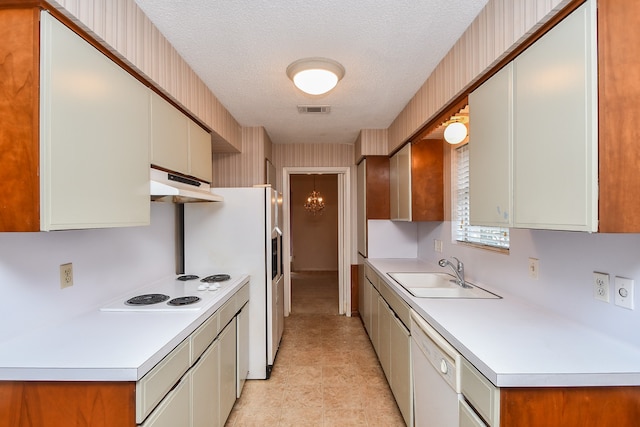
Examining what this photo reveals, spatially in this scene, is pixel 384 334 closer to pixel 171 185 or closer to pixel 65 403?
pixel 171 185

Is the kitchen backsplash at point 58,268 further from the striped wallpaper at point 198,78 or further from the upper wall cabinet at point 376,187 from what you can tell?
the upper wall cabinet at point 376,187

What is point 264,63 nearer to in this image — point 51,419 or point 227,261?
point 227,261

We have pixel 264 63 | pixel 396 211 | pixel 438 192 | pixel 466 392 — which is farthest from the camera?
pixel 396 211

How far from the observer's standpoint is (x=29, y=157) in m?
1.04

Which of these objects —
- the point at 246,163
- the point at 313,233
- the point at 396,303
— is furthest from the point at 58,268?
the point at 313,233

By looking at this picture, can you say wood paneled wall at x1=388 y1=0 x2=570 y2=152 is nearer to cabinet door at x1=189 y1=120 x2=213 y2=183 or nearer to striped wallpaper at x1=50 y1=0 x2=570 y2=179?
striped wallpaper at x1=50 y1=0 x2=570 y2=179

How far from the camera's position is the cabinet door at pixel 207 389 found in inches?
62.5

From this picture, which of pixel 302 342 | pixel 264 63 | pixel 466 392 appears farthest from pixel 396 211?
pixel 466 392

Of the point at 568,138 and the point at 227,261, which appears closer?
the point at 568,138

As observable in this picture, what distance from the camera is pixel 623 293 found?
1.19m

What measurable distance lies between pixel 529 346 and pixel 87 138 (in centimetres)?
191

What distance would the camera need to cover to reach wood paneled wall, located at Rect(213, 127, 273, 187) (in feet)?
11.5

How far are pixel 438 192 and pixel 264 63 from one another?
191 cm

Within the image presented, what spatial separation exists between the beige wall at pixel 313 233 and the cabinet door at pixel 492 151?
6.53 m
